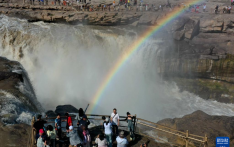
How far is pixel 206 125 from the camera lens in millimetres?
14070

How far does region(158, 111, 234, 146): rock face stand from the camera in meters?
13.3

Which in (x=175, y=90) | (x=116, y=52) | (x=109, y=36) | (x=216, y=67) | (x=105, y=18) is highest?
(x=105, y=18)

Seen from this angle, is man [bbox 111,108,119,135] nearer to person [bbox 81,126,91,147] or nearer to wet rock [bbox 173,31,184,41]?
person [bbox 81,126,91,147]

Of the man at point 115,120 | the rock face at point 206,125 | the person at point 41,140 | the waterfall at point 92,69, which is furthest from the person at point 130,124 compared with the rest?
the waterfall at point 92,69

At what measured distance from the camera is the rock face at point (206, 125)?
13.3 m

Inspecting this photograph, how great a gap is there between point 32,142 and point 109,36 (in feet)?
62.9

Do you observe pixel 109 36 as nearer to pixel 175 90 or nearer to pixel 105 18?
pixel 105 18

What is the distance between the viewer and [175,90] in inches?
1073

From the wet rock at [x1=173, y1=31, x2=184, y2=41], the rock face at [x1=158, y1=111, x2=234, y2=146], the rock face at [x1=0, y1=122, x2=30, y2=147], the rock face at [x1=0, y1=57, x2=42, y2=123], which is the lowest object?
the rock face at [x1=158, y1=111, x2=234, y2=146]

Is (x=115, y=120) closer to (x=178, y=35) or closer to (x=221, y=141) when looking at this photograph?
(x=221, y=141)

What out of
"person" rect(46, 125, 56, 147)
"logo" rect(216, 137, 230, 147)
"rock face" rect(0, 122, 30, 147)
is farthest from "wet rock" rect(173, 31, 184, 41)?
"person" rect(46, 125, 56, 147)

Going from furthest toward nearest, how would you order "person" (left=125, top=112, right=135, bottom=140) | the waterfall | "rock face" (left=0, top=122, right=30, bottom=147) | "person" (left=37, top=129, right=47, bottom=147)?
the waterfall → "person" (left=125, top=112, right=135, bottom=140) → "rock face" (left=0, top=122, right=30, bottom=147) → "person" (left=37, top=129, right=47, bottom=147)

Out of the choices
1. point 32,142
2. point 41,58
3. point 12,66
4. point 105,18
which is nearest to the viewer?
point 32,142

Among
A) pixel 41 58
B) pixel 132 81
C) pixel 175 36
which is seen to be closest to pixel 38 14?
pixel 41 58
